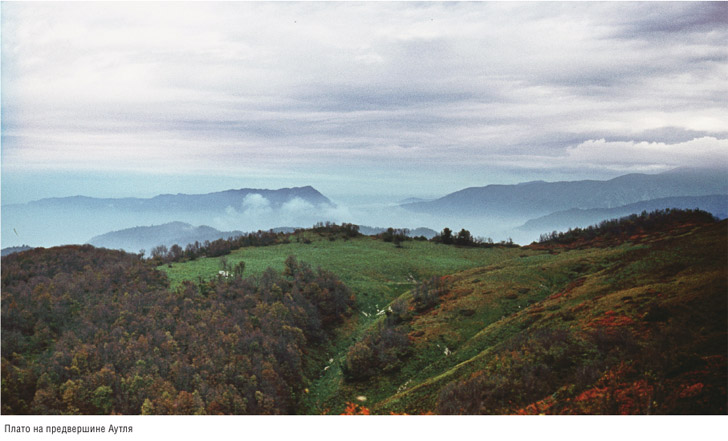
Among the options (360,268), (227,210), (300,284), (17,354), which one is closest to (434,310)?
(300,284)

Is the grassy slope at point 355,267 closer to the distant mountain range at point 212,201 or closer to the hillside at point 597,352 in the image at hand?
the hillside at point 597,352

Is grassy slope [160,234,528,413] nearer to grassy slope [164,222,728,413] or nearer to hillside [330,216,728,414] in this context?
grassy slope [164,222,728,413]

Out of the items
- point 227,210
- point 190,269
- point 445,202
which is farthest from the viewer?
point 227,210

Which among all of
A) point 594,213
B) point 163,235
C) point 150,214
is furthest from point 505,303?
point 163,235

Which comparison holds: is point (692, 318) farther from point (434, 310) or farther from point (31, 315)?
point (31, 315)

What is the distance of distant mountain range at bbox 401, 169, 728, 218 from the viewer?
33344 millimetres

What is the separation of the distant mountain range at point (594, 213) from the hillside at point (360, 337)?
12.4 ft

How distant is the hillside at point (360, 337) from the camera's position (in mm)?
16203

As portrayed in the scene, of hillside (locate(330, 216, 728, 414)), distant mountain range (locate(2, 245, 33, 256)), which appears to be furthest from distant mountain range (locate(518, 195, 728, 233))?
distant mountain range (locate(2, 245, 33, 256))

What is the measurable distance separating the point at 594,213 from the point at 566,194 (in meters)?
6.17

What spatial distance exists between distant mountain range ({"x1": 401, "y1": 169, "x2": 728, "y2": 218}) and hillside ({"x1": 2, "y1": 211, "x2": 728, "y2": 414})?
5.04 metres

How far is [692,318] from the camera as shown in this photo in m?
17.3

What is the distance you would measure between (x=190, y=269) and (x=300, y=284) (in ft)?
45.6

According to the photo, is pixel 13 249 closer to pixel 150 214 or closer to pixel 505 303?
pixel 505 303
